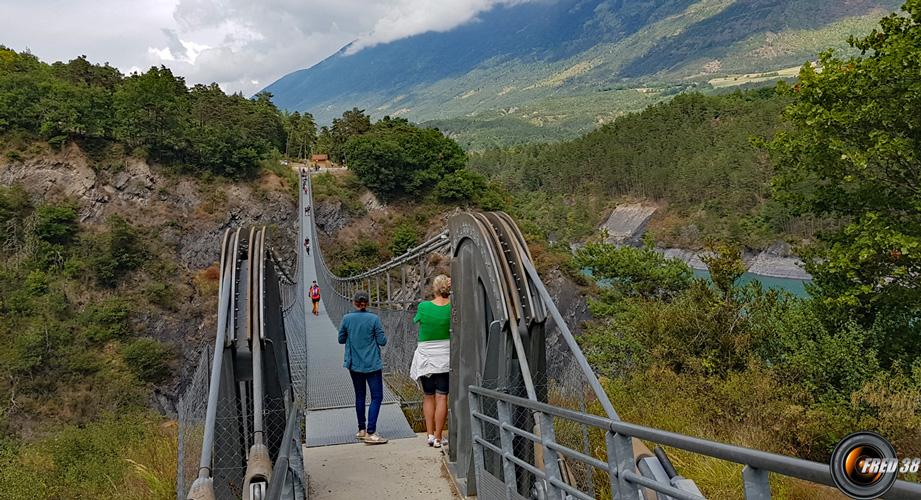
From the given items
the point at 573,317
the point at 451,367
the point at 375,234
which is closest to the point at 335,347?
the point at 451,367

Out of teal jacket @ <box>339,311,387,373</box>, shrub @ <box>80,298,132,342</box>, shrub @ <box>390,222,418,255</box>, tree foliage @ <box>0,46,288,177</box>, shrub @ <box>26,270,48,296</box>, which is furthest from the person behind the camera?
shrub @ <box>390,222,418,255</box>

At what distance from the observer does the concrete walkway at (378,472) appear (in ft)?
12.1

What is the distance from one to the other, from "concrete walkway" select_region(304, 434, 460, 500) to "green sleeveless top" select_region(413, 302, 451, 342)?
2.43 ft

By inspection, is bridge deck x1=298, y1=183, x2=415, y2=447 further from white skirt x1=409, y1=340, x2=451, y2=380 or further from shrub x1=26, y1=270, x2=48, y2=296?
shrub x1=26, y1=270, x2=48, y2=296

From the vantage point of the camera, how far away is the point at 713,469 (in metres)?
4.36

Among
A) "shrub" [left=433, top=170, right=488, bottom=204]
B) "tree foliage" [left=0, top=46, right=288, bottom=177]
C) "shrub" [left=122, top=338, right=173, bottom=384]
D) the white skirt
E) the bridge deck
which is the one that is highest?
"tree foliage" [left=0, top=46, right=288, bottom=177]

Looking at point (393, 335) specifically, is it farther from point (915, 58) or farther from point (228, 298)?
point (915, 58)

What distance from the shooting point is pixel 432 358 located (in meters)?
4.40

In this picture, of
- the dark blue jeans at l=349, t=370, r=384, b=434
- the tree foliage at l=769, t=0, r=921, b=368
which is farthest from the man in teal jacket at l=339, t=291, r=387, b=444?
the tree foliage at l=769, t=0, r=921, b=368

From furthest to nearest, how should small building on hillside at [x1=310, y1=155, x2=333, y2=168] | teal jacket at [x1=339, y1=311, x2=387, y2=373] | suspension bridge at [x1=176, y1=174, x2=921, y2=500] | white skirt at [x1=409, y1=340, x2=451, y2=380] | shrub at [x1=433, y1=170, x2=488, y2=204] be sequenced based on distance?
small building on hillside at [x1=310, y1=155, x2=333, y2=168], shrub at [x1=433, y1=170, x2=488, y2=204], teal jacket at [x1=339, y1=311, x2=387, y2=373], white skirt at [x1=409, y1=340, x2=451, y2=380], suspension bridge at [x1=176, y1=174, x2=921, y2=500]

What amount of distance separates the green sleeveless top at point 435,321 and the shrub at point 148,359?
25691mm

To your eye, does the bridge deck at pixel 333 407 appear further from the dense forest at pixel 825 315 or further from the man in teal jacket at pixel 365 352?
the dense forest at pixel 825 315

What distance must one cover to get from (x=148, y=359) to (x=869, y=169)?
25430mm

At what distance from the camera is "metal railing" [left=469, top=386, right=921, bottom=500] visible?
1107mm
